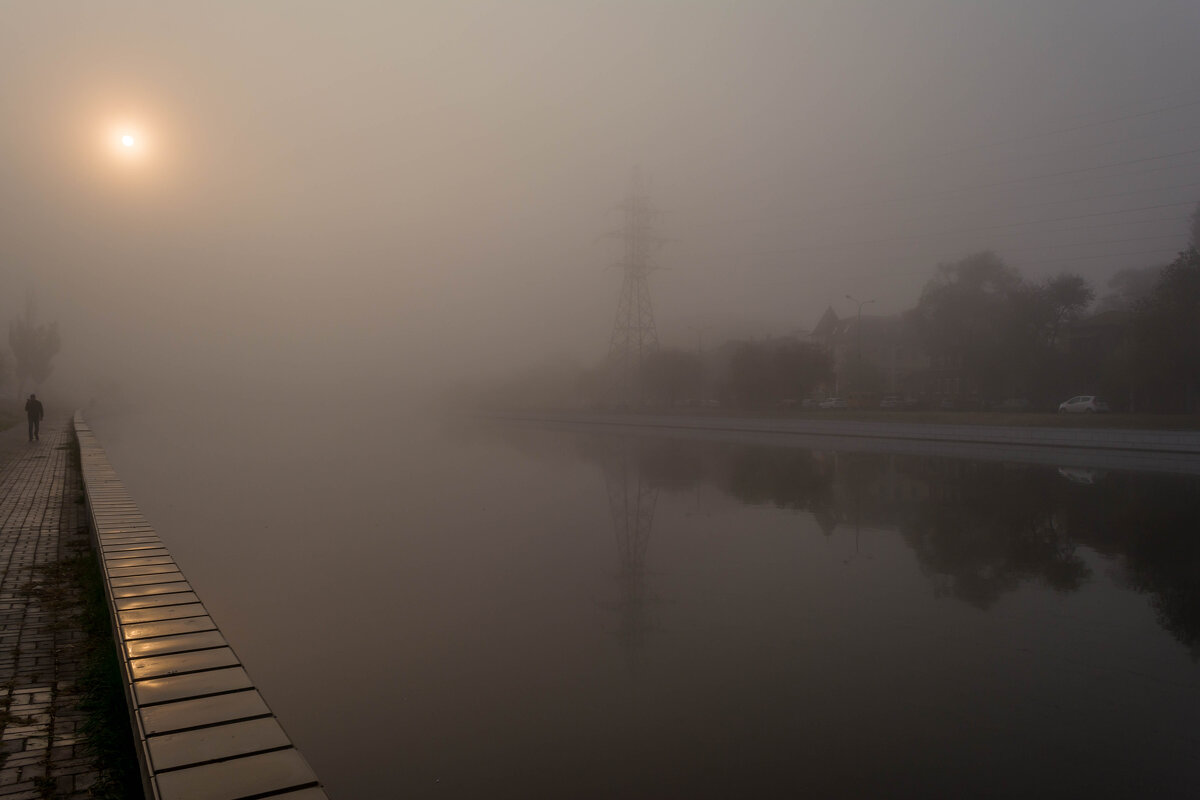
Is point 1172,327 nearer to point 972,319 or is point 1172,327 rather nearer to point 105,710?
point 972,319

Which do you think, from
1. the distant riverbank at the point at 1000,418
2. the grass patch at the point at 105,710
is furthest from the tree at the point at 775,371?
the grass patch at the point at 105,710

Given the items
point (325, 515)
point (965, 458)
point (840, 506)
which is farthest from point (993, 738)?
point (965, 458)

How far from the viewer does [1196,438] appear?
77.9 ft

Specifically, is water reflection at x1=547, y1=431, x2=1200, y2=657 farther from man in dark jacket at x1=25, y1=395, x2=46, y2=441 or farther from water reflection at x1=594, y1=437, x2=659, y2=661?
man in dark jacket at x1=25, y1=395, x2=46, y2=441

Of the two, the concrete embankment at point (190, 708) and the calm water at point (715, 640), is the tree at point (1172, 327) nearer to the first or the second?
the calm water at point (715, 640)

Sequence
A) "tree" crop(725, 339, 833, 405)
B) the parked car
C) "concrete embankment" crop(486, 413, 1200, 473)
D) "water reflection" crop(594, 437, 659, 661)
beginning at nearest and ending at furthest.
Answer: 1. "water reflection" crop(594, 437, 659, 661)
2. "concrete embankment" crop(486, 413, 1200, 473)
3. the parked car
4. "tree" crop(725, 339, 833, 405)

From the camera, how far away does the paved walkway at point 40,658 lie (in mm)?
3821

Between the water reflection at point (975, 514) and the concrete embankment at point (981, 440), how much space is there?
3.51 meters

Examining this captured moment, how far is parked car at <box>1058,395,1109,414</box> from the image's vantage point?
40.1 meters

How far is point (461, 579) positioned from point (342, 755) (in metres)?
4.15

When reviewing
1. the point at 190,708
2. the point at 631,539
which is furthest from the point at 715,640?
the point at 631,539

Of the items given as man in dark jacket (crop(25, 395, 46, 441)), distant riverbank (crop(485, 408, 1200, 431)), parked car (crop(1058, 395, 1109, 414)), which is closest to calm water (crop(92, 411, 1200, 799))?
distant riverbank (crop(485, 408, 1200, 431))

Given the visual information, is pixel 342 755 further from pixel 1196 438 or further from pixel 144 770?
pixel 1196 438

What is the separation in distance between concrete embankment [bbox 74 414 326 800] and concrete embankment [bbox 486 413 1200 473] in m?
24.4
